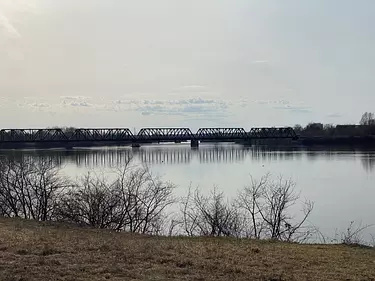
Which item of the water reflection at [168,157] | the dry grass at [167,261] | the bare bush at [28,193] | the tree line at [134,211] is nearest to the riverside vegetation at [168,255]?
the dry grass at [167,261]

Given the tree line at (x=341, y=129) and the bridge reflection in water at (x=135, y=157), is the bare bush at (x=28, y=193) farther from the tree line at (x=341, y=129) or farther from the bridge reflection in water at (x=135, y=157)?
the tree line at (x=341, y=129)

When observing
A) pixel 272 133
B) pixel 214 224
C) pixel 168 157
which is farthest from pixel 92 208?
pixel 272 133

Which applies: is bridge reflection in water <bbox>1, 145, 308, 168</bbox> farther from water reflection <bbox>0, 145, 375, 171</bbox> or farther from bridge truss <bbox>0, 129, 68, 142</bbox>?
bridge truss <bbox>0, 129, 68, 142</bbox>

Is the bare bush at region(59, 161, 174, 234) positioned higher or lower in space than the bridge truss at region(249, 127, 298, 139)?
lower

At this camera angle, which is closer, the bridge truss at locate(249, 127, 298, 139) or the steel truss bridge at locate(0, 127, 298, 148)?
the steel truss bridge at locate(0, 127, 298, 148)

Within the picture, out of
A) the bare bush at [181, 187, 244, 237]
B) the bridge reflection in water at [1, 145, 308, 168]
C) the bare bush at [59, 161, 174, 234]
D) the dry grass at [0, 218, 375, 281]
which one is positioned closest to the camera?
the dry grass at [0, 218, 375, 281]

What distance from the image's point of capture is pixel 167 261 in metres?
8.16

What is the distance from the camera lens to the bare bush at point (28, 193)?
69.0ft

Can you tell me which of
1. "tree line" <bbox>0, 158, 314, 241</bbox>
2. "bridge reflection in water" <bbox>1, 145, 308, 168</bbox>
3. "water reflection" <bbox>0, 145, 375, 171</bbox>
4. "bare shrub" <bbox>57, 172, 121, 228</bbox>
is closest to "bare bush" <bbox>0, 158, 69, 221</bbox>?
"tree line" <bbox>0, 158, 314, 241</bbox>

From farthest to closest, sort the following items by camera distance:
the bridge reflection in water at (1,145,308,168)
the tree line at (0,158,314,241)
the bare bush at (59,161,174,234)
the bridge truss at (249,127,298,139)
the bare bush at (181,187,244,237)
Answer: the bridge truss at (249,127,298,139) → the bridge reflection in water at (1,145,308,168) → the bare bush at (59,161,174,234) → the tree line at (0,158,314,241) → the bare bush at (181,187,244,237)

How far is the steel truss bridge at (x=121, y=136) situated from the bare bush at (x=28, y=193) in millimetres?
78482

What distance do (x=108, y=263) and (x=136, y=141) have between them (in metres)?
122

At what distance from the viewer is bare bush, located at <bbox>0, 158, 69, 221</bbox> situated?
69.0 feet

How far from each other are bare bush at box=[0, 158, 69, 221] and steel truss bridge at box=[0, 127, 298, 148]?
257ft
